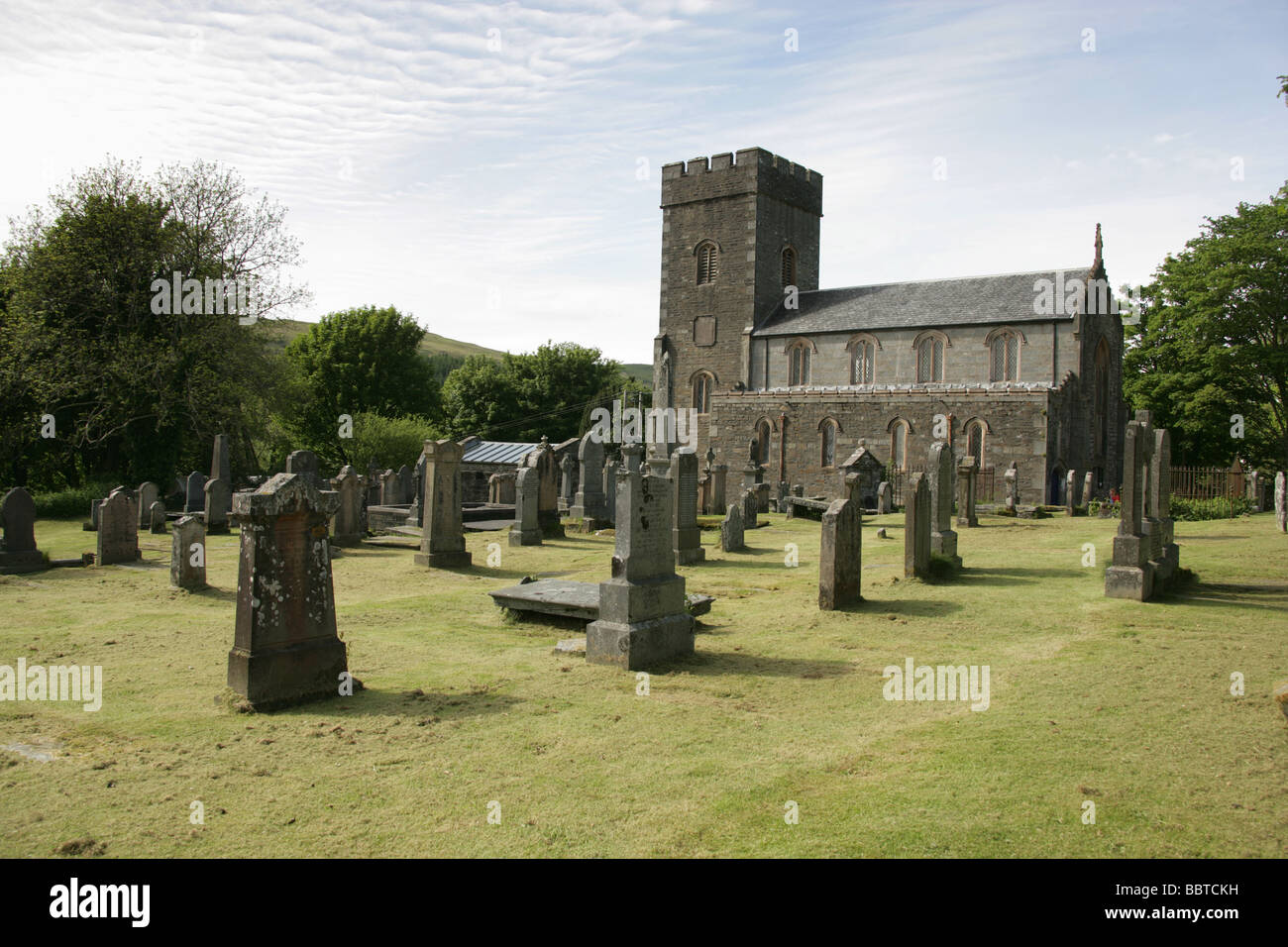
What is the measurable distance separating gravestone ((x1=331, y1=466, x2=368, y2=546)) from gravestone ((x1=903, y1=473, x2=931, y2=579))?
452 inches

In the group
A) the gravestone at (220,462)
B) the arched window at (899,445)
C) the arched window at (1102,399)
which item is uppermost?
the arched window at (1102,399)

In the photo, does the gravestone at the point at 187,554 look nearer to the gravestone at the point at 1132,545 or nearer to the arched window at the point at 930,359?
the gravestone at the point at 1132,545

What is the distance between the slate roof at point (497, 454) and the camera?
35.4 meters

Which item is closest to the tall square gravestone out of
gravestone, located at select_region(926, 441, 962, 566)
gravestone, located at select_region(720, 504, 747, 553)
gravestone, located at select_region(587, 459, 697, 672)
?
gravestone, located at select_region(587, 459, 697, 672)

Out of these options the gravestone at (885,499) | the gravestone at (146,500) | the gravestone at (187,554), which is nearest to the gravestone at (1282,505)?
the gravestone at (885,499)

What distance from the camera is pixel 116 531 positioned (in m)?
14.5

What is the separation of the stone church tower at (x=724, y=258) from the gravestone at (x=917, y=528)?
30.7 meters

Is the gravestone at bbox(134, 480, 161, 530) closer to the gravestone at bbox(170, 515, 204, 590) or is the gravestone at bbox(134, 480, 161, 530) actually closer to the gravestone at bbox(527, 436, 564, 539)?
the gravestone at bbox(527, 436, 564, 539)

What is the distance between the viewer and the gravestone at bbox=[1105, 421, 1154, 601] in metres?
10.9

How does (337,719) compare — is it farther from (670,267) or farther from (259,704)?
(670,267)

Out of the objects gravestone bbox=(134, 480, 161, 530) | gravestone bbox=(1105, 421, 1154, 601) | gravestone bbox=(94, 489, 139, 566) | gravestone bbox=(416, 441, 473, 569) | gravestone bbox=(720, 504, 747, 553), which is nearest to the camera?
gravestone bbox=(1105, 421, 1154, 601)

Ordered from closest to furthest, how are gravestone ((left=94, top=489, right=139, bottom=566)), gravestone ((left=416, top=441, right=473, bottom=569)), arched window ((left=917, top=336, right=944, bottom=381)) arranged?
gravestone ((left=94, top=489, right=139, bottom=566))
gravestone ((left=416, top=441, right=473, bottom=569))
arched window ((left=917, top=336, right=944, bottom=381))

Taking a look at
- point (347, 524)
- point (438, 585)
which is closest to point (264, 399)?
point (347, 524)
